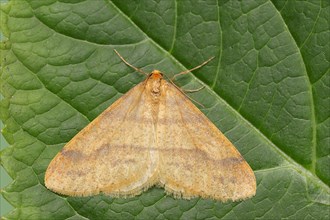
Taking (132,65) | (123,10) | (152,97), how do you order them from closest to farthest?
(123,10) → (132,65) → (152,97)

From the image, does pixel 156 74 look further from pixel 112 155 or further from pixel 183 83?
pixel 112 155

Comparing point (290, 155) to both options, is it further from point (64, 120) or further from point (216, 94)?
point (64, 120)

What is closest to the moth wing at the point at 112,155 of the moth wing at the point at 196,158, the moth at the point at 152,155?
the moth at the point at 152,155

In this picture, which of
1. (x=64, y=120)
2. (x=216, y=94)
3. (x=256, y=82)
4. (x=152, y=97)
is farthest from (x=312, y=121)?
(x=64, y=120)

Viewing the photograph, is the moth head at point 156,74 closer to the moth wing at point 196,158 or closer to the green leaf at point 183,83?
the green leaf at point 183,83

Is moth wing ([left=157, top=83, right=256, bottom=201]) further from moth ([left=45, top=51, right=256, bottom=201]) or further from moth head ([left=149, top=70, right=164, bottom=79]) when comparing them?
moth head ([left=149, top=70, right=164, bottom=79])

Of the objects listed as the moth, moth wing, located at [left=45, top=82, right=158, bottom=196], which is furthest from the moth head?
moth wing, located at [left=45, top=82, right=158, bottom=196]
